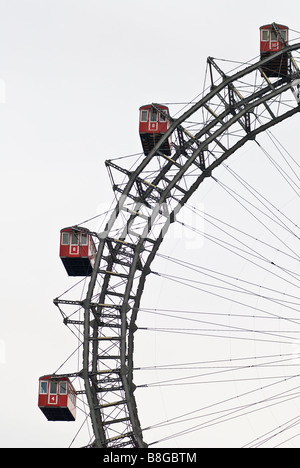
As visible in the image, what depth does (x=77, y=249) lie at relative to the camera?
64.3m

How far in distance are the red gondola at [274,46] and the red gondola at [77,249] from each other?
40.4ft

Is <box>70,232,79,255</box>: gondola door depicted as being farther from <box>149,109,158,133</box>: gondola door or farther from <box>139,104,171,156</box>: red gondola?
<box>149,109,158,133</box>: gondola door

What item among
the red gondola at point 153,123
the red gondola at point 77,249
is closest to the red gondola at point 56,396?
the red gondola at point 77,249

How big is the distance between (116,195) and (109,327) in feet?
21.4

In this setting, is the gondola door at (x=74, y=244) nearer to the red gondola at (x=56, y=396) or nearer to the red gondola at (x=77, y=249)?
the red gondola at (x=77, y=249)

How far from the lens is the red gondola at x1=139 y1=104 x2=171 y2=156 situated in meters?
63.2

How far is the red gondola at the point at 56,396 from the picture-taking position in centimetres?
6303

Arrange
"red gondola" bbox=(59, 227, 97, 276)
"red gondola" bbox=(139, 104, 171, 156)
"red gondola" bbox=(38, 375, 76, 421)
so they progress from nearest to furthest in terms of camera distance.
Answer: "red gondola" bbox=(38, 375, 76, 421) → "red gondola" bbox=(139, 104, 171, 156) → "red gondola" bbox=(59, 227, 97, 276)

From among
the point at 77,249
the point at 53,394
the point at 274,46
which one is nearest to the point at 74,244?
the point at 77,249

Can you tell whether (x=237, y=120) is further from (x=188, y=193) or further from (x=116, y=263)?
(x=116, y=263)

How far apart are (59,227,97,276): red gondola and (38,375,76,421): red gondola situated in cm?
583

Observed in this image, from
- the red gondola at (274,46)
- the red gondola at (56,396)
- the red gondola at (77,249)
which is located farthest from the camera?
the red gondola at (77,249)

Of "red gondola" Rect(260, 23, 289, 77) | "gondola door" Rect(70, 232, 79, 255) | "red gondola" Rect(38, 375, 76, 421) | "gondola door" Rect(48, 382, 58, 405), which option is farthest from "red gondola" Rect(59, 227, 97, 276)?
"red gondola" Rect(260, 23, 289, 77)
